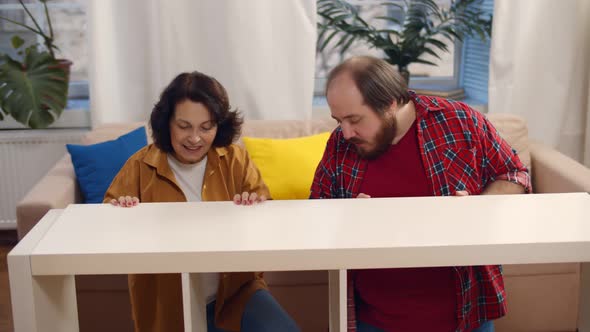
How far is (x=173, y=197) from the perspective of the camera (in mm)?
1830

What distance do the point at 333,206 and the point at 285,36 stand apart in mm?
1875

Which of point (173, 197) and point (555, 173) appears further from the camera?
point (555, 173)

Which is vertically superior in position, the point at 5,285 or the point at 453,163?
the point at 453,163

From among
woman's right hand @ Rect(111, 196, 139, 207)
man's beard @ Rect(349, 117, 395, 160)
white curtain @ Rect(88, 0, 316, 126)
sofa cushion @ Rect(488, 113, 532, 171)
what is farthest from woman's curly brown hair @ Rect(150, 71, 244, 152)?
sofa cushion @ Rect(488, 113, 532, 171)

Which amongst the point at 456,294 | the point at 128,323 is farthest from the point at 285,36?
the point at 456,294

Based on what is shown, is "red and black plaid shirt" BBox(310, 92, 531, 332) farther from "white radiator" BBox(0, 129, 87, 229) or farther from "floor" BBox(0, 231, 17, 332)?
"white radiator" BBox(0, 129, 87, 229)

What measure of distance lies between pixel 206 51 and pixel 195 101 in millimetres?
1489

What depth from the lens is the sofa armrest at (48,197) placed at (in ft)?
7.56

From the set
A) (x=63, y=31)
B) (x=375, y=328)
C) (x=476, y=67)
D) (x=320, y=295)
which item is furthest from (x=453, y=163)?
(x=63, y=31)

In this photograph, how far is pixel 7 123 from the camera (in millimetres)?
3604

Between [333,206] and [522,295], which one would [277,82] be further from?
[333,206]

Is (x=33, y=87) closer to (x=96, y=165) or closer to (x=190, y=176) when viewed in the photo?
(x=96, y=165)

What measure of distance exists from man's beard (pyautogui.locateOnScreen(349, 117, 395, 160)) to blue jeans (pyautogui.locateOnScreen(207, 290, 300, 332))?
43 cm

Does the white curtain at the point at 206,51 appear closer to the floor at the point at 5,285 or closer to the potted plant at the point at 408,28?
the potted plant at the point at 408,28
